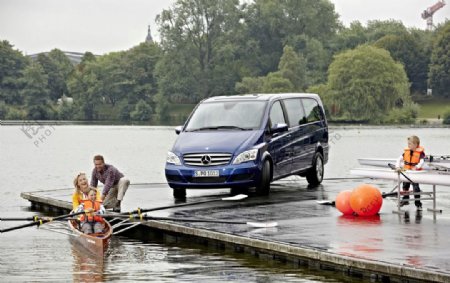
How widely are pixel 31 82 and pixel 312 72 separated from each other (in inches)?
1916

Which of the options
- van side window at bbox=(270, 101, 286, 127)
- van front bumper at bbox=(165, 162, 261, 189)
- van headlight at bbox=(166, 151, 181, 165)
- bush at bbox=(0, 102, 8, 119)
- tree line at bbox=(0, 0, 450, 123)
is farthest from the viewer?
bush at bbox=(0, 102, 8, 119)

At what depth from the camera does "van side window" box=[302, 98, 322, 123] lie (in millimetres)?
24284

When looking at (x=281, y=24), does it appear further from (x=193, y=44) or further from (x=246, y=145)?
(x=246, y=145)

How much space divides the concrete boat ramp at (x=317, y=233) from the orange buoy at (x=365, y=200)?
0.22 metres

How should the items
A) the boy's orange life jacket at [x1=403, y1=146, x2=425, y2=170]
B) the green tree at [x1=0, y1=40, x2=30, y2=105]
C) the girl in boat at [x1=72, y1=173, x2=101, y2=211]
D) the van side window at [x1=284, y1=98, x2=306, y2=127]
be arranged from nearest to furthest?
the girl in boat at [x1=72, y1=173, x2=101, y2=211] < the boy's orange life jacket at [x1=403, y1=146, x2=425, y2=170] < the van side window at [x1=284, y1=98, x2=306, y2=127] < the green tree at [x1=0, y1=40, x2=30, y2=105]

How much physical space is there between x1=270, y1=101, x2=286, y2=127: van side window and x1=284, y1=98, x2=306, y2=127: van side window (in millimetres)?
347

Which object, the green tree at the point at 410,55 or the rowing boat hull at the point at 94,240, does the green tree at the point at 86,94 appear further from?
the rowing boat hull at the point at 94,240

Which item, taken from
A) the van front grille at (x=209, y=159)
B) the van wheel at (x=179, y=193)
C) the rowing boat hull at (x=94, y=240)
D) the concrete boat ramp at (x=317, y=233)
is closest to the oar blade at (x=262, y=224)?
the concrete boat ramp at (x=317, y=233)

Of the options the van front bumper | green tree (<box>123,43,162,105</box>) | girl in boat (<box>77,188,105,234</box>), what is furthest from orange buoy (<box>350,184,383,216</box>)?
green tree (<box>123,43,162,105</box>)

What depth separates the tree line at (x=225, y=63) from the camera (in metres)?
145

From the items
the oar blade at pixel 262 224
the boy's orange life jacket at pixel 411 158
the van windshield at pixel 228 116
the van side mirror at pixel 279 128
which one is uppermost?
the van windshield at pixel 228 116

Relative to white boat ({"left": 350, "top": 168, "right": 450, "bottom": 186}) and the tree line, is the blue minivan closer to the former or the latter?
white boat ({"left": 350, "top": 168, "right": 450, "bottom": 186})

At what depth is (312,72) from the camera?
478 ft

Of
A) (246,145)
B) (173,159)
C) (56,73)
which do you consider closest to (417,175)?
(246,145)
